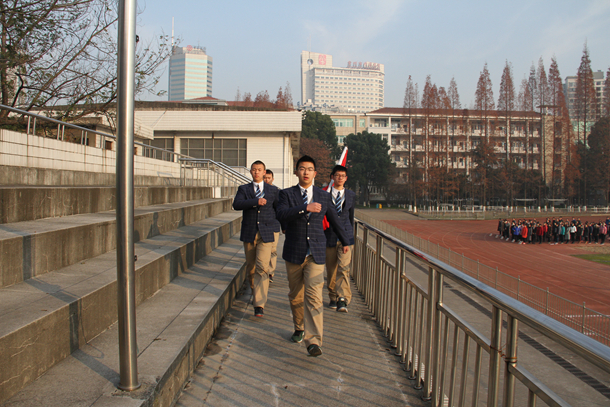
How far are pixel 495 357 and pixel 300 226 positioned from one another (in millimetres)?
2555

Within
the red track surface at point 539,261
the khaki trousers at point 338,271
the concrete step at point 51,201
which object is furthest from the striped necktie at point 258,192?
the red track surface at point 539,261

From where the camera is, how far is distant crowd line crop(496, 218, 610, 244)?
37.5 meters

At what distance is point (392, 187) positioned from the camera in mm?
78375

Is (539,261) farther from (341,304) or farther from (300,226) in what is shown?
(300,226)

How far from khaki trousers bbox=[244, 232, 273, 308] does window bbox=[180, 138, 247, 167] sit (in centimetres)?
2821

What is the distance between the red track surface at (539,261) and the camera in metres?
19.3

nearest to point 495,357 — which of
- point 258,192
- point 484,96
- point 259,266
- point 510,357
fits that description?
point 510,357

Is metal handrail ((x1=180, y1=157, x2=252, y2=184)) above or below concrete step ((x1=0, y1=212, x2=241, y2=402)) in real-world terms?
above

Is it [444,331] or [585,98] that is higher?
[585,98]

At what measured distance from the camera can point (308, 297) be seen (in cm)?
454

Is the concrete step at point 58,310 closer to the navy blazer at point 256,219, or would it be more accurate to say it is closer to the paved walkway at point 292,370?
the paved walkway at point 292,370

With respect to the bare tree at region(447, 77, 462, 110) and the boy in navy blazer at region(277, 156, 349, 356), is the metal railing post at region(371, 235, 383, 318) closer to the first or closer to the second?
the boy in navy blazer at region(277, 156, 349, 356)

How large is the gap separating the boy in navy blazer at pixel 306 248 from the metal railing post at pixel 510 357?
90.0 inches

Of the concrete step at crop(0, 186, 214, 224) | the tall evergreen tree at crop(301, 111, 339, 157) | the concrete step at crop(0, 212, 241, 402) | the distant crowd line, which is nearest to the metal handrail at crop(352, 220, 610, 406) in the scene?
the concrete step at crop(0, 212, 241, 402)
